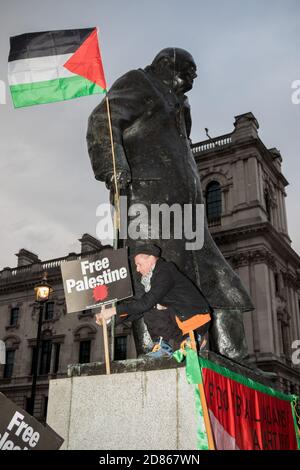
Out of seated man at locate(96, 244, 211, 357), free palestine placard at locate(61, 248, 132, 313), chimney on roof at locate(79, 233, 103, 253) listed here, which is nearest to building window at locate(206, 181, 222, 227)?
chimney on roof at locate(79, 233, 103, 253)

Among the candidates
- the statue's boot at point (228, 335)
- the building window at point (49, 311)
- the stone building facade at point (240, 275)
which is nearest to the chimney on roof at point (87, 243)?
the stone building facade at point (240, 275)

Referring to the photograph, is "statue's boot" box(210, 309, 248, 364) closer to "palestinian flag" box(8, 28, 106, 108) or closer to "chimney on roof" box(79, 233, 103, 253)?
"palestinian flag" box(8, 28, 106, 108)

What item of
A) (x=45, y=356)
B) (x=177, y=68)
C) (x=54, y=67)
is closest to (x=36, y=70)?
(x=54, y=67)

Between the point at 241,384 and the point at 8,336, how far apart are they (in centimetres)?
3941

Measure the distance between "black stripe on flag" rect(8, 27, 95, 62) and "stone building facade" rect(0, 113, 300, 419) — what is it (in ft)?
83.2

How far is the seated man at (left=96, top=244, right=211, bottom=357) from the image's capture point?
348cm

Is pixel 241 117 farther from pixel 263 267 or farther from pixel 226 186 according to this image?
pixel 263 267

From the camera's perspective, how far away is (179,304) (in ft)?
11.6

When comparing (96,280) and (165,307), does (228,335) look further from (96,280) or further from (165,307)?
(96,280)

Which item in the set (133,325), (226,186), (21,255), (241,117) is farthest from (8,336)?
(133,325)

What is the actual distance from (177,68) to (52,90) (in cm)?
127

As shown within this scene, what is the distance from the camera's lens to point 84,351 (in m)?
36.7

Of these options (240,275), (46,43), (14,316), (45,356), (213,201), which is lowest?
(46,43)

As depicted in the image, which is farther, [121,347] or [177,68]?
[121,347]
